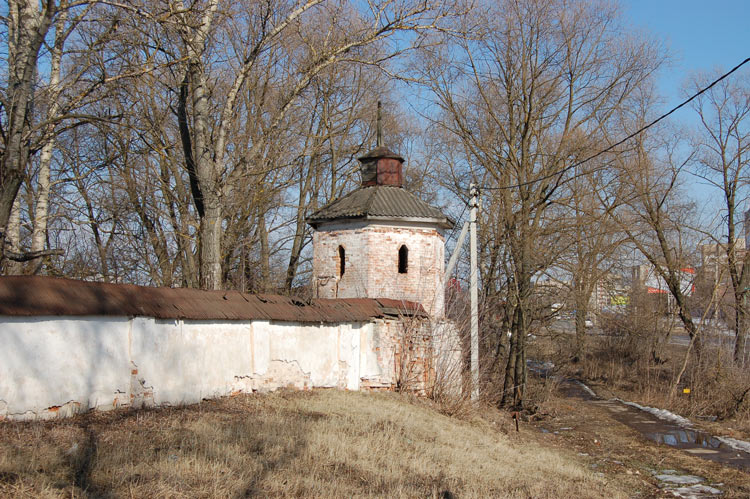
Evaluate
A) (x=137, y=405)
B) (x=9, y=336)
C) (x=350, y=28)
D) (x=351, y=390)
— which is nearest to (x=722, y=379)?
(x=351, y=390)

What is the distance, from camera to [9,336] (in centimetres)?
763

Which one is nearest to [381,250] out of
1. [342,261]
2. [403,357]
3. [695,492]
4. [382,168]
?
[342,261]

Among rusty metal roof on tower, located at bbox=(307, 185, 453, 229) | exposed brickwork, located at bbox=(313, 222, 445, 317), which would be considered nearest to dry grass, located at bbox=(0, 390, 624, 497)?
exposed brickwork, located at bbox=(313, 222, 445, 317)

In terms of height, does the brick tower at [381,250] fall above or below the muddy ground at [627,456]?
above

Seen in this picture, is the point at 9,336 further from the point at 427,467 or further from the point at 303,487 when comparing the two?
the point at 427,467

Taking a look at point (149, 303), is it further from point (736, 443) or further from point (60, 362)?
point (736, 443)

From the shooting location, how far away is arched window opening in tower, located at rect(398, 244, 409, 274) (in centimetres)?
1848

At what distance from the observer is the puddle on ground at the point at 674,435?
45.6 feet

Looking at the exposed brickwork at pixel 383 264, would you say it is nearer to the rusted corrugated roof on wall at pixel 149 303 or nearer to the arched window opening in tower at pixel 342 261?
the arched window opening in tower at pixel 342 261

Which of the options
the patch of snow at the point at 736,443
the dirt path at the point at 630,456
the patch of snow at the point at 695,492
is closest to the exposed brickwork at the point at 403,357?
the dirt path at the point at 630,456

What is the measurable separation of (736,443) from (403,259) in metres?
9.20

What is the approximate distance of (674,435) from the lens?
16750mm

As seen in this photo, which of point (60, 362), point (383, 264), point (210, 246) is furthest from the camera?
point (383, 264)

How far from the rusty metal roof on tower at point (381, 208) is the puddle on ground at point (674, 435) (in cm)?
764
